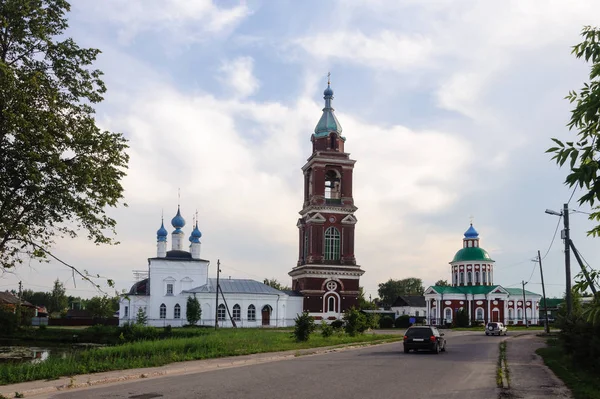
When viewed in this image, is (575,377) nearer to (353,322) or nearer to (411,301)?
(353,322)

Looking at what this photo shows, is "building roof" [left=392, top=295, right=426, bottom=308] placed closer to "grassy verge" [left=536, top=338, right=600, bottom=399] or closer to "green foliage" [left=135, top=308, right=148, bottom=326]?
"green foliage" [left=135, top=308, right=148, bottom=326]

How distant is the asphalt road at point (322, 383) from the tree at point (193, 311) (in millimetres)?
46594

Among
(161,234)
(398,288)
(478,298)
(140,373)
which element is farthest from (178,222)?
(398,288)

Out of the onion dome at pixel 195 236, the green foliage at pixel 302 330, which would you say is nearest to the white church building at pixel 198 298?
the onion dome at pixel 195 236

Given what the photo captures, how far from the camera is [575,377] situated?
17.4 metres

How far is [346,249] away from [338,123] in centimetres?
1683

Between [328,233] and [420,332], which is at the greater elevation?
[328,233]

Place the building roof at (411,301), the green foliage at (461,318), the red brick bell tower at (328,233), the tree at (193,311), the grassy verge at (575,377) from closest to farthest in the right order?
the grassy verge at (575,377)
the tree at (193,311)
the red brick bell tower at (328,233)
the green foliage at (461,318)
the building roof at (411,301)

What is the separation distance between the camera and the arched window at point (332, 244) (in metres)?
75.3

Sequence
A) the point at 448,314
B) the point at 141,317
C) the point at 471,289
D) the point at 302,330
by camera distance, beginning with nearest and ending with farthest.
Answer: the point at 302,330
the point at 141,317
the point at 448,314
the point at 471,289

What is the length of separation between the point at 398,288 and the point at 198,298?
268 feet

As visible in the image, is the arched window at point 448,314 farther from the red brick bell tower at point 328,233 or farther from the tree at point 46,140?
the tree at point 46,140

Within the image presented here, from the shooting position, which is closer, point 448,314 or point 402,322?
point 402,322

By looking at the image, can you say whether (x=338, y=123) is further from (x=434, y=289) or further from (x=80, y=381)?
(x=80, y=381)
